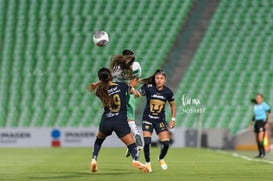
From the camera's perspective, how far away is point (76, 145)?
28.7 metres

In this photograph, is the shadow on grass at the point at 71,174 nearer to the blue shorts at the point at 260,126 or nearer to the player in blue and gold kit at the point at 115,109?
the player in blue and gold kit at the point at 115,109

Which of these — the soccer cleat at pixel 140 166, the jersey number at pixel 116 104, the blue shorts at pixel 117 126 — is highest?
the jersey number at pixel 116 104

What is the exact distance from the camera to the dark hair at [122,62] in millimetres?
13203

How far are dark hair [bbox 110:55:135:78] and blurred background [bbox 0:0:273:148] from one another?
15520mm

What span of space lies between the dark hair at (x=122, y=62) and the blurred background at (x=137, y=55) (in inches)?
611

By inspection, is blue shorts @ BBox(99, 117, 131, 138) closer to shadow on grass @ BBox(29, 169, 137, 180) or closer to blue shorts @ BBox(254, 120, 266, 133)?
shadow on grass @ BBox(29, 169, 137, 180)

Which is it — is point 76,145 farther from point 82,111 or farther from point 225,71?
point 225,71

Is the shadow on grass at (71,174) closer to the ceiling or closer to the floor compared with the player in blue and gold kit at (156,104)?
closer to the floor

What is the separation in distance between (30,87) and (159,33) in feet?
20.7

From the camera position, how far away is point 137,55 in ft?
97.0

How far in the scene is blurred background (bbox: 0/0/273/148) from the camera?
97.3 feet

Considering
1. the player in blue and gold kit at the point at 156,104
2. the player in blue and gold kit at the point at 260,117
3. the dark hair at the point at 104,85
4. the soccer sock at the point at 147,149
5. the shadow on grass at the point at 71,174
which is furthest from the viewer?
the player in blue and gold kit at the point at 260,117

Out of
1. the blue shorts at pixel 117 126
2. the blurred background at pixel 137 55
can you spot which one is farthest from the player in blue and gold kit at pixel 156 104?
the blurred background at pixel 137 55

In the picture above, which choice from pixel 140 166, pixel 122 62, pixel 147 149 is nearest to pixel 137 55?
pixel 147 149
